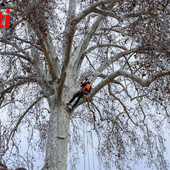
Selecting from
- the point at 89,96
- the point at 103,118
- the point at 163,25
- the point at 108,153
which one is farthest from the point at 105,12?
the point at 108,153

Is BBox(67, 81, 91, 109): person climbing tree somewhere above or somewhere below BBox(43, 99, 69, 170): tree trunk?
above

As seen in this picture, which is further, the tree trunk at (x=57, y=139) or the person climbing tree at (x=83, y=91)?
the person climbing tree at (x=83, y=91)

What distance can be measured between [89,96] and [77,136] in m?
2.48

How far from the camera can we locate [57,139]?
4.55m

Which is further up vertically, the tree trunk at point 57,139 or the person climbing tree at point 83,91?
the person climbing tree at point 83,91

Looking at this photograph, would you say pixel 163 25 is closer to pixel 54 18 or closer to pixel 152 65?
pixel 152 65

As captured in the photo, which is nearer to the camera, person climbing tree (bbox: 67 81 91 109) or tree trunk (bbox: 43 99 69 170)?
tree trunk (bbox: 43 99 69 170)

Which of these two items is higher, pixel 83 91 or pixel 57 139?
pixel 83 91

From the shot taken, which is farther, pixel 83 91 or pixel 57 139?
pixel 83 91

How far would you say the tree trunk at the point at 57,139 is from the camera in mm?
4309

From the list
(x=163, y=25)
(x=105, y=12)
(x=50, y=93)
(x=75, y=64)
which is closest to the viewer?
(x=163, y=25)

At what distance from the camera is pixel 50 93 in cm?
554

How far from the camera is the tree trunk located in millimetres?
4309

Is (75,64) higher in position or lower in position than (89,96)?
higher
